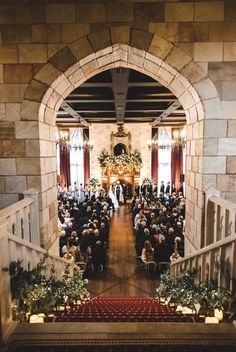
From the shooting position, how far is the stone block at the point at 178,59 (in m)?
3.49

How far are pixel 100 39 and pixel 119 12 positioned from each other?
40cm

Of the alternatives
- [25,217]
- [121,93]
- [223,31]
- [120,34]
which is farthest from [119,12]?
[25,217]

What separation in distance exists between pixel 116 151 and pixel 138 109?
6.87m

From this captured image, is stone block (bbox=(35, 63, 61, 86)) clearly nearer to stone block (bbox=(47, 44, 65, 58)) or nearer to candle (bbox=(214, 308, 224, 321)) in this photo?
stone block (bbox=(47, 44, 65, 58))

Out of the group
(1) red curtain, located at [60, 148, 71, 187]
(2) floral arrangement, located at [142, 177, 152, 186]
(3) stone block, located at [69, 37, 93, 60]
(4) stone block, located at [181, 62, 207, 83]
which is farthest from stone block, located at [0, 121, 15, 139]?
(1) red curtain, located at [60, 148, 71, 187]

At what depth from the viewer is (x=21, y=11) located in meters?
3.46

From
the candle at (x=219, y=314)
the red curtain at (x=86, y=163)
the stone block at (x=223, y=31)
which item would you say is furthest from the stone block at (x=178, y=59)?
the red curtain at (x=86, y=163)

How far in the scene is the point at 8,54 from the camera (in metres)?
3.53

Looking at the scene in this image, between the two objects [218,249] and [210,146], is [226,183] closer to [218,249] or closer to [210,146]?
[210,146]

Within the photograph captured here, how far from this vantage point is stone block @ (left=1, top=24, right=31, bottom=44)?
137 inches

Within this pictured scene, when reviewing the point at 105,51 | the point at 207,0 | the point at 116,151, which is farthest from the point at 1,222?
the point at 116,151

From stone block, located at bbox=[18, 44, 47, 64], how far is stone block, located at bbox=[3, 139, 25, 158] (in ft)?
3.47

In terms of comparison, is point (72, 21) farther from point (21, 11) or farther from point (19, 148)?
point (19, 148)

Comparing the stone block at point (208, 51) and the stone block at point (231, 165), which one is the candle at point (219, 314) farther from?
the stone block at point (208, 51)
